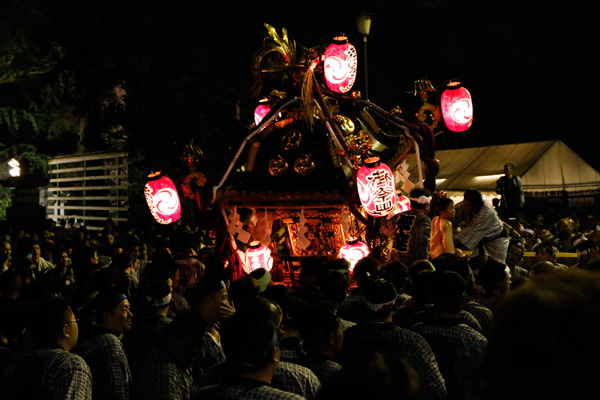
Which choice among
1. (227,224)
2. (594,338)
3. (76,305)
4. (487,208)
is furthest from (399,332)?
(227,224)

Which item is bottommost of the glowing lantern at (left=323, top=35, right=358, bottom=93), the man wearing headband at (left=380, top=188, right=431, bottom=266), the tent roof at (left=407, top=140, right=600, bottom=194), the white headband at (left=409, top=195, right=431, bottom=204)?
the man wearing headband at (left=380, top=188, right=431, bottom=266)

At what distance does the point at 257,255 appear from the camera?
1089 cm

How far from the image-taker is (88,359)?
463 cm

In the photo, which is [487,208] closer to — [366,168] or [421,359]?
[366,168]

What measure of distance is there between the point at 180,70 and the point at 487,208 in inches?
466

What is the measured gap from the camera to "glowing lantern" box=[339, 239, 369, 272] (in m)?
10.2

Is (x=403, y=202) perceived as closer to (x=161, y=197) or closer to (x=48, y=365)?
(x=161, y=197)

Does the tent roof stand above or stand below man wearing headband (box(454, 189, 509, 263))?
above

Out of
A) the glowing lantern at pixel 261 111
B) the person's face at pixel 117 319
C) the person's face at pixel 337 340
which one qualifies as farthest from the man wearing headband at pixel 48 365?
the glowing lantern at pixel 261 111

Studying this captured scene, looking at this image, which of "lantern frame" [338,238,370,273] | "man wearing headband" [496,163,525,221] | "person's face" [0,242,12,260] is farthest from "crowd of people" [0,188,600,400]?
"man wearing headband" [496,163,525,221]

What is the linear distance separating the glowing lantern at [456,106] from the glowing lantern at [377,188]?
176 cm

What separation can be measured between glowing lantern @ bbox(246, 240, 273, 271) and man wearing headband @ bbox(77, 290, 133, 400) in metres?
5.92

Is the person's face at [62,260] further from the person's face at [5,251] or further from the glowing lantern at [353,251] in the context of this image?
the glowing lantern at [353,251]

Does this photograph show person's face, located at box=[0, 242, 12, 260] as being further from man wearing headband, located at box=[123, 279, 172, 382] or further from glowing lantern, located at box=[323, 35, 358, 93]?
man wearing headband, located at box=[123, 279, 172, 382]
